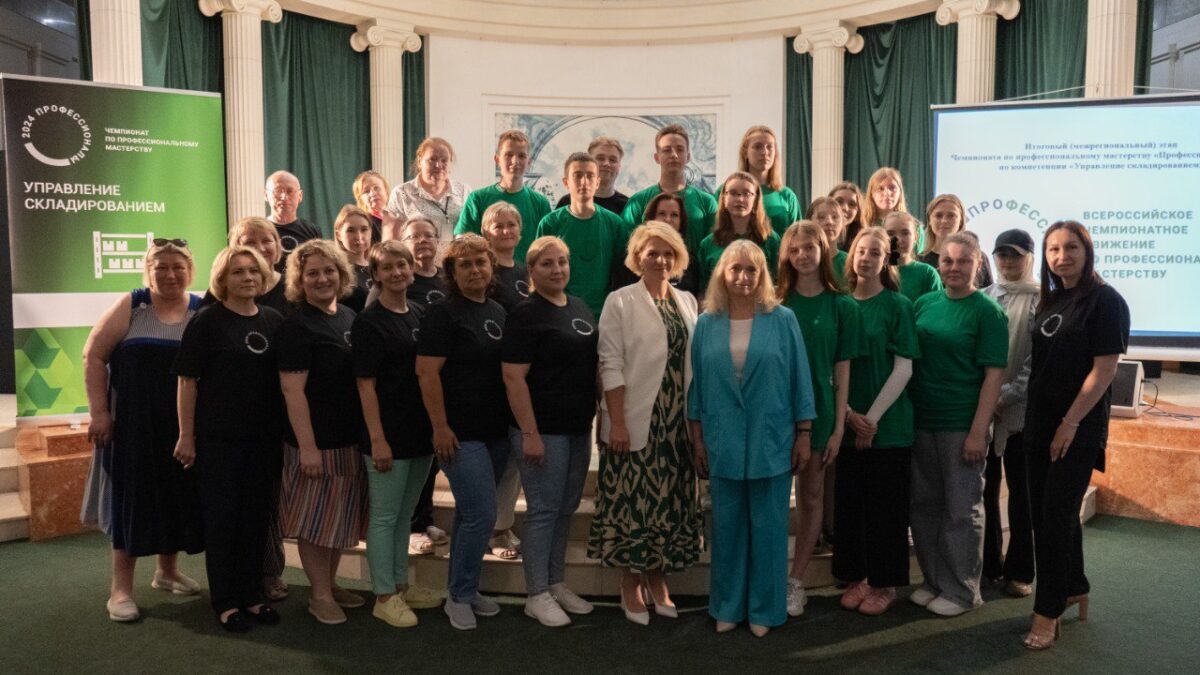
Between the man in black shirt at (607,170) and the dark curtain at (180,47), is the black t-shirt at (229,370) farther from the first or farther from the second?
the dark curtain at (180,47)

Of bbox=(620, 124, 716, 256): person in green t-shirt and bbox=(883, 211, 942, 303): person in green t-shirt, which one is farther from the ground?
bbox=(620, 124, 716, 256): person in green t-shirt

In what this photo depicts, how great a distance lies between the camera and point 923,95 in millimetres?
8758

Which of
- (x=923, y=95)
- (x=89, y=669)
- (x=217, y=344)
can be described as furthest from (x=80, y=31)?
(x=923, y=95)

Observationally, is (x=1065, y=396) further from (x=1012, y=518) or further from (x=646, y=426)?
(x=646, y=426)

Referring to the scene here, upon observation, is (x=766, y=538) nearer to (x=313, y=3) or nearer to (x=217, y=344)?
(x=217, y=344)

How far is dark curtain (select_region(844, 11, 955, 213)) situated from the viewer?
865 cm

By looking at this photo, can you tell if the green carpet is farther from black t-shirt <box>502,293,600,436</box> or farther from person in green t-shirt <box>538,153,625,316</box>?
Result: person in green t-shirt <box>538,153,625,316</box>

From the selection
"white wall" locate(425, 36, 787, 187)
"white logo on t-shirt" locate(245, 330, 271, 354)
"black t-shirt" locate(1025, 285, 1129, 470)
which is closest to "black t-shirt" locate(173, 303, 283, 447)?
"white logo on t-shirt" locate(245, 330, 271, 354)

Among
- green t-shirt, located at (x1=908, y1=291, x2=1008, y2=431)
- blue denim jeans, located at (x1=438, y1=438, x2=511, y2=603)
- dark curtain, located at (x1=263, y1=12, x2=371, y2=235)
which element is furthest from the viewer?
dark curtain, located at (x1=263, y1=12, x2=371, y2=235)

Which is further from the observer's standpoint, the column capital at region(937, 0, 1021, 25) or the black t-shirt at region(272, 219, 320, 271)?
the column capital at region(937, 0, 1021, 25)

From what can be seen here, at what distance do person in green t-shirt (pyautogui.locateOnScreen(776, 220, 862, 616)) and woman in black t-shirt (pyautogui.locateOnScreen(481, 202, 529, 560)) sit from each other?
1018 millimetres

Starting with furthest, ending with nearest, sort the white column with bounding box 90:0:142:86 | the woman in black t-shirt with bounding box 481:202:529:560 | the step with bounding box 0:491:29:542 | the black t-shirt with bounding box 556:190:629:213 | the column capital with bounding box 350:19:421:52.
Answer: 1. the column capital with bounding box 350:19:421:52
2. the white column with bounding box 90:0:142:86
3. the step with bounding box 0:491:29:542
4. the black t-shirt with bounding box 556:190:629:213
5. the woman in black t-shirt with bounding box 481:202:529:560

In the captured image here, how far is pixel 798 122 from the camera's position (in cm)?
935

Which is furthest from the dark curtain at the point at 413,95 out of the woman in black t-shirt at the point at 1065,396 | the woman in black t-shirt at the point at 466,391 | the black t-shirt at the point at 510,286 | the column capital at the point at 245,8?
the woman in black t-shirt at the point at 1065,396
